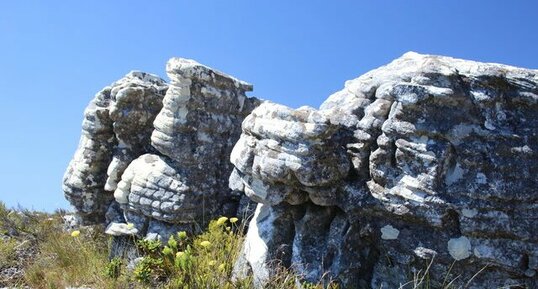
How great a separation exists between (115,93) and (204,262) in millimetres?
3954

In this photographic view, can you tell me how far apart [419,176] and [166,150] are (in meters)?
4.15

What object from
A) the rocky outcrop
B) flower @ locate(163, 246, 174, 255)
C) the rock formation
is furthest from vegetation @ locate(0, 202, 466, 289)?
the rocky outcrop

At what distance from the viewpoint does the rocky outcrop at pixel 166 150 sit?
7.93 metres

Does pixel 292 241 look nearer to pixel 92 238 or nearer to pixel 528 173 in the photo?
pixel 528 173

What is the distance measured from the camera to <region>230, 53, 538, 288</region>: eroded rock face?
5.36 meters

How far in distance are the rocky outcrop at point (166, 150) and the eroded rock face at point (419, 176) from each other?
2.24 metres

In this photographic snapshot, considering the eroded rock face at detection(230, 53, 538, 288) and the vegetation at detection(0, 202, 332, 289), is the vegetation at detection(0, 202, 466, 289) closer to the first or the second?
the vegetation at detection(0, 202, 332, 289)

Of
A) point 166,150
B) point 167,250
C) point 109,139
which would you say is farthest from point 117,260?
point 109,139

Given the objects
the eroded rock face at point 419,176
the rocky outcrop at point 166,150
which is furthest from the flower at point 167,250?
the eroded rock face at point 419,176

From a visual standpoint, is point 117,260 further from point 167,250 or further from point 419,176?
point 419,176

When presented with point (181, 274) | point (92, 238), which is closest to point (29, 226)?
point (92, 238)

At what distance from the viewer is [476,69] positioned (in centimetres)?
560

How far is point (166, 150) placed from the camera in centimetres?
804

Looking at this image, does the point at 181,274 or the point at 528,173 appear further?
the point at 181,274
